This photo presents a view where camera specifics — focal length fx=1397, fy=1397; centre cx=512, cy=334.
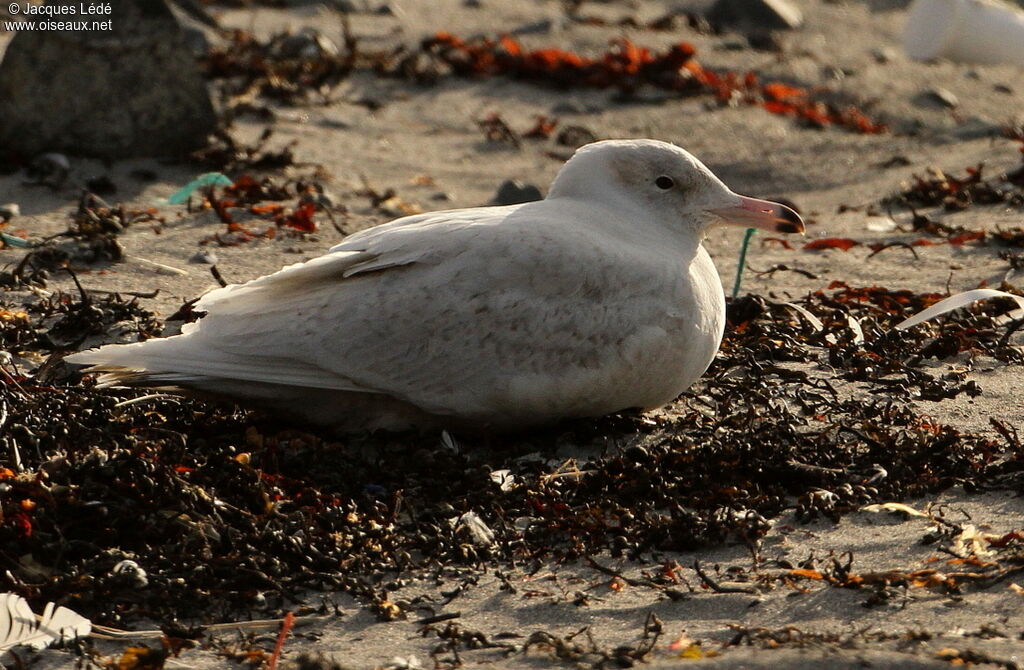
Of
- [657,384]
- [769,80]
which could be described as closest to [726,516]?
[657,384]

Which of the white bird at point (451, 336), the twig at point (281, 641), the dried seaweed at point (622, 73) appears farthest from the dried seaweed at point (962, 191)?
the twig at point (281, 641)

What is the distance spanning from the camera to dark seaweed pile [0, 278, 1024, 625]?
397 centimetres

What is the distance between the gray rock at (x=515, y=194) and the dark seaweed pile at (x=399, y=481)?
2.56m

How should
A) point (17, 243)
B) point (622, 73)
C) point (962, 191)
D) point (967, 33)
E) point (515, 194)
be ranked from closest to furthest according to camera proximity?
point (17, 243)
point (515, 194)
point (962, 191)
point (622, 73)
point (967, 33)

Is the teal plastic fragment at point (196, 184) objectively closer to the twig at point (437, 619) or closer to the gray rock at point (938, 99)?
the twig at point (437, 619)

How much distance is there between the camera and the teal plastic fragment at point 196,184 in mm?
7695

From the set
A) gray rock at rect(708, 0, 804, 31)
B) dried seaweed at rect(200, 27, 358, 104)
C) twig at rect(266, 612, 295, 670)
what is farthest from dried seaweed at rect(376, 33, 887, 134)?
twig at rect(266, 612, 295, 670)

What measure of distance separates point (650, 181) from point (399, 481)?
5.43 ft

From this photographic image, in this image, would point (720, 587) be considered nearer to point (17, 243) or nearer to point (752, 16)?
point (17, 243)

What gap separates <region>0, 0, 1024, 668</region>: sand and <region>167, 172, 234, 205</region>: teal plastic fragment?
0.12 meters

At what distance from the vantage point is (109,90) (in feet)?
27.3

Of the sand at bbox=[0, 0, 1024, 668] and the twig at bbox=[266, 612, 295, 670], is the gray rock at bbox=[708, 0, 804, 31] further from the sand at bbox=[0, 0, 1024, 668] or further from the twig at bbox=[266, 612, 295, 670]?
the twig at bbox=[266, 612, 295, 670]

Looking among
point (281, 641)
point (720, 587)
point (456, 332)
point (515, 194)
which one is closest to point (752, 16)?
point (515, 194)

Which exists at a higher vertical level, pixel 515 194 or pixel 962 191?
pixel 962 191
